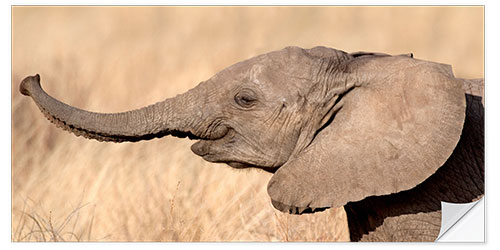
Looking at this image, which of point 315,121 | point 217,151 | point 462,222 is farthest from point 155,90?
point 462,222

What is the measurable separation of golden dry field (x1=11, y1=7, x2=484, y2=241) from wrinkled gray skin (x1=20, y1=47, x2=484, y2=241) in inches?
54.0

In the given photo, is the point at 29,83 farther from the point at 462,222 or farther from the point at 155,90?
the point at 155,90

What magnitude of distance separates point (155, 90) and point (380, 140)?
3.17 meters

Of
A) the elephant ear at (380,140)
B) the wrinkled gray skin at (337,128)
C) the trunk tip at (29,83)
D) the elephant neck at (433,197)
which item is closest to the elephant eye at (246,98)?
the wrinkled gray skin at (337,128)

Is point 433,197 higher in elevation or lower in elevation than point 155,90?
lower

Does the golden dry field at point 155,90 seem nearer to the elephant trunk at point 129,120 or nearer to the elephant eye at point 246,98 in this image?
the elephant trunk at point 129,120

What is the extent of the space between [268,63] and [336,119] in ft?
1.23

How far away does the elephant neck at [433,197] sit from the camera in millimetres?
4605

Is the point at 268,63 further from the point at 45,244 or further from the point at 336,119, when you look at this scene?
the point at 45,244

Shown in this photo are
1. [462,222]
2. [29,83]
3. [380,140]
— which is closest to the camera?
[380,140]

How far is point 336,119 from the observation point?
4.64 m

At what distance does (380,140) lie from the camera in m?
4.52

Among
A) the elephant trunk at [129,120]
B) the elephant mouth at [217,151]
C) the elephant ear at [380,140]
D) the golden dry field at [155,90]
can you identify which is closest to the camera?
the elephant ear at [380,140]

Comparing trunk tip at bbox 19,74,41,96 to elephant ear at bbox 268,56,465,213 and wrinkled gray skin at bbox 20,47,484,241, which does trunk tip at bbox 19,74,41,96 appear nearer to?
wrinkled gray skin at bbox 20,47,484,241
